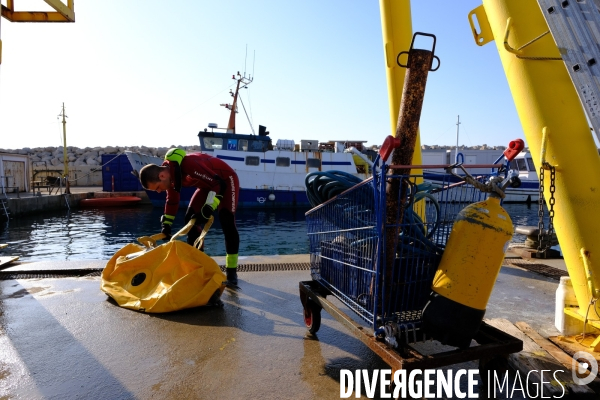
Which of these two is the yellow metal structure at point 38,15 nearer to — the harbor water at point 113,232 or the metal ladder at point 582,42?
the metal ladder at point 582,42

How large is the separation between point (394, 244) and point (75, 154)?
1675 inches

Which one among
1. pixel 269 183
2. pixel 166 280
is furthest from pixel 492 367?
pixel 269 183

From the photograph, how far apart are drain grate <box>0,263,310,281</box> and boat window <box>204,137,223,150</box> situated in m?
17.5

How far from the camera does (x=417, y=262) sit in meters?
2.19

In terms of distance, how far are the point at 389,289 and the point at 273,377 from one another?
0.90 meters

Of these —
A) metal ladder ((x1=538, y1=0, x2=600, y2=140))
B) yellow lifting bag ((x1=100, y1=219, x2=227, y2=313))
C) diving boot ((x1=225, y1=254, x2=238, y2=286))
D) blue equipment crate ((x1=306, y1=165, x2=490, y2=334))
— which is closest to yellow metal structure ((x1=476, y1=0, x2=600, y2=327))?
metal ladder ((x1=538, y1=0, x2=600, y2=140))

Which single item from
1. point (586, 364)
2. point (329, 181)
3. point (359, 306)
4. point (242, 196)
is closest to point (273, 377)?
point (359, 306)

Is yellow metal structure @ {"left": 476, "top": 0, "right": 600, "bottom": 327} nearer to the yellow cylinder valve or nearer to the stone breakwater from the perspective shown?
the yellow cylinder valve

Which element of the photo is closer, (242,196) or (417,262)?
(417,262)

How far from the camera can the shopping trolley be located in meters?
2.01

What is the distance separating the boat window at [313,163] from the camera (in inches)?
926

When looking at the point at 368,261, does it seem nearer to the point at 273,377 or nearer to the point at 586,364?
the point at 273,377

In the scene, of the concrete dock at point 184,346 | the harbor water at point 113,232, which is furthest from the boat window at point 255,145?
the concrete dock at point 184,346

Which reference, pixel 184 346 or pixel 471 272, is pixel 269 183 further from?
pixel 471 272
